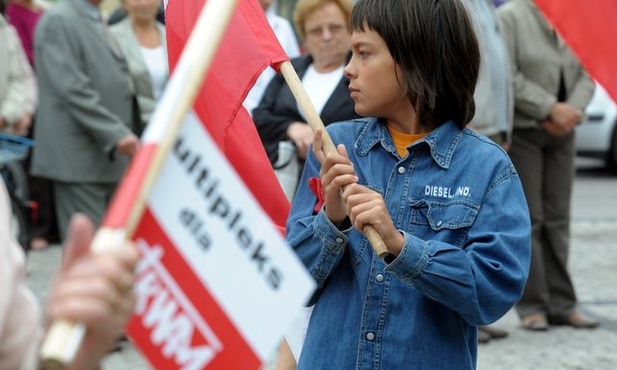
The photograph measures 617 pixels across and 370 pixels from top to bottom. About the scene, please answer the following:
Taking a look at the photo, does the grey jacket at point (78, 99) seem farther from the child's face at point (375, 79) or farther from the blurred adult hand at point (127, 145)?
the child's face at point (375, 79)

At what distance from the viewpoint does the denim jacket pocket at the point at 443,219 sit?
3.05 metres

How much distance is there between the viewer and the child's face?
10.6ft

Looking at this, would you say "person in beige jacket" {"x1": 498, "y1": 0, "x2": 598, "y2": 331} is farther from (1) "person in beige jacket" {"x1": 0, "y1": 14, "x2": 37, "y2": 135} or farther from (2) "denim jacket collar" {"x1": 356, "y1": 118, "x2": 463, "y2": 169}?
(2) "denim jacket collar" {"x1": 356, "y1": 118, "x2": 463, "y2": 169}

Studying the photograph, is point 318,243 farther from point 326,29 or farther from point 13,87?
point 13,87

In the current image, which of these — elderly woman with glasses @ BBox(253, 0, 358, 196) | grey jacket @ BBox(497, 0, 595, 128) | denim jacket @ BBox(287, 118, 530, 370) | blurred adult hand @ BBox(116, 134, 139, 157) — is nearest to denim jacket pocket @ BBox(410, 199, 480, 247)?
denim jacket @ BBox(287, 118, 530, 370)

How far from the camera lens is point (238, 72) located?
354 cm

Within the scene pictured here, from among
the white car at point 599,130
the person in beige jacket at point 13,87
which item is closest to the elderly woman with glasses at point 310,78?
the person in beige jacket at point 13,87

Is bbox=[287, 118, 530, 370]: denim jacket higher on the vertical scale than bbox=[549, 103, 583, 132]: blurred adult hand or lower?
higher

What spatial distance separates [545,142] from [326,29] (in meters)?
1.83

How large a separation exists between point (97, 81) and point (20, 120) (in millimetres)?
521

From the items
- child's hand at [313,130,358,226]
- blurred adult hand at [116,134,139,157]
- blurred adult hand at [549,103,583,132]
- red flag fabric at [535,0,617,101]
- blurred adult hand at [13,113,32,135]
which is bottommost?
blurred adult hand at [549,103,583,132]

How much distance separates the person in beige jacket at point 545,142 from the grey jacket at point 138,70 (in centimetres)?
202

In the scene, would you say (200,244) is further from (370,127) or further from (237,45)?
(237,45)

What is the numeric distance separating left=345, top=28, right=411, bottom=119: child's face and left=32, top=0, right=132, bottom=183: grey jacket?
398 centimetres
